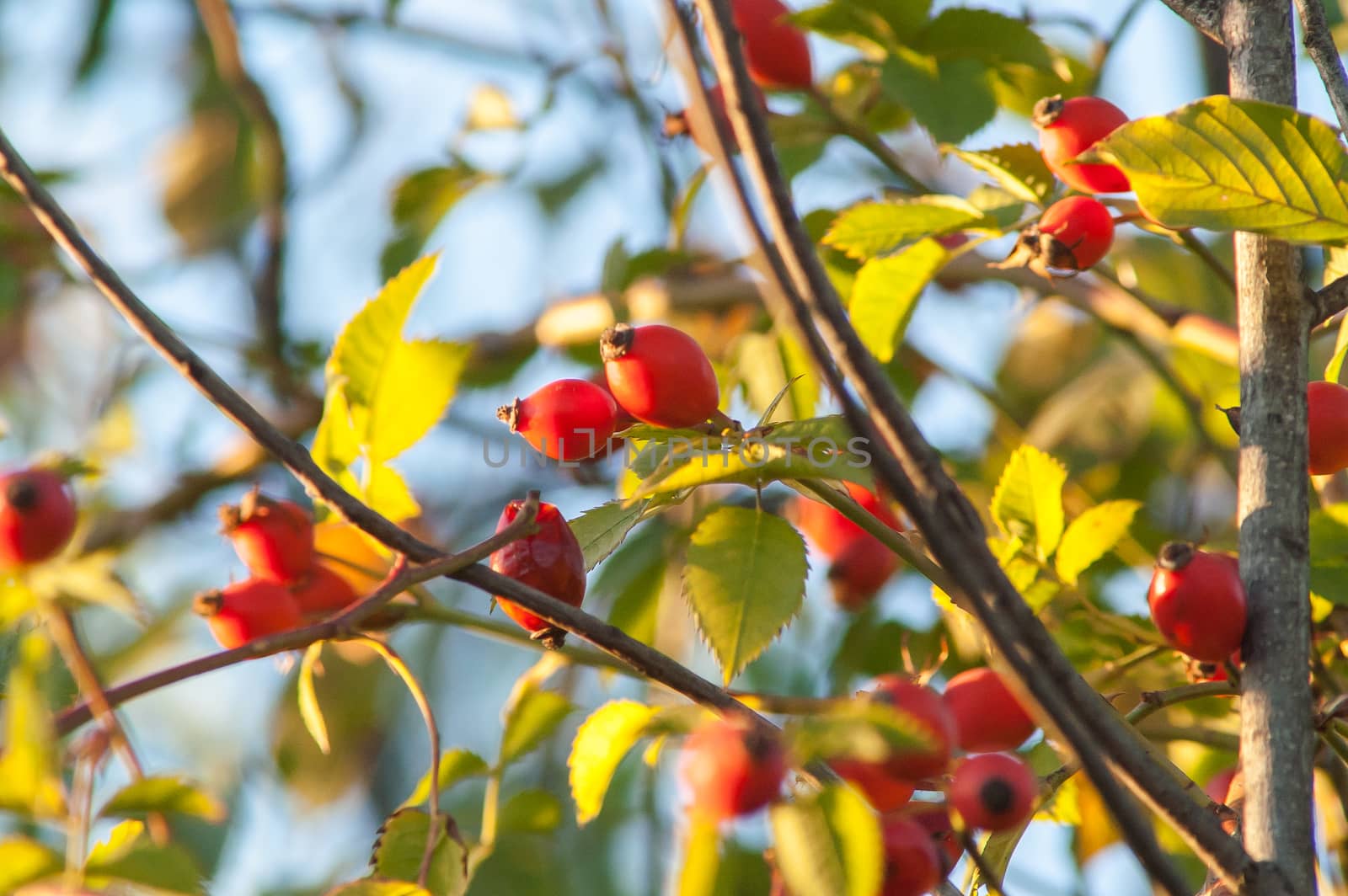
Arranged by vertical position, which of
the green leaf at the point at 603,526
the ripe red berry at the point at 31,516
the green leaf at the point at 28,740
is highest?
the ripe red berry at the point at 31,516

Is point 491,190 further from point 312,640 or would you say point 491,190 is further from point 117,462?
point 312,640

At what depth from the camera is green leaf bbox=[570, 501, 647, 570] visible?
899mm

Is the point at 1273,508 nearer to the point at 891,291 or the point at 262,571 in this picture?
the point at 891,291

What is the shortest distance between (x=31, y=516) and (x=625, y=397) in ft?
1.80

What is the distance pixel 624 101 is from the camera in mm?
2586

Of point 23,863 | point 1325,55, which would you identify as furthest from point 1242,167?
point 23,863

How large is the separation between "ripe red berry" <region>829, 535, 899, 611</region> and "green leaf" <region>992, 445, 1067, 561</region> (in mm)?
596

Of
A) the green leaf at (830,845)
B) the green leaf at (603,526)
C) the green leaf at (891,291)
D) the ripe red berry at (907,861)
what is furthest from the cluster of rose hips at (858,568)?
the green leaf at (830,845)

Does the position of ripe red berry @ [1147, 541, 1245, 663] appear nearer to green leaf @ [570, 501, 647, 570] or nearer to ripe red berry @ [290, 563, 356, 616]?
green leaf @ [570, 501, 647, 570]

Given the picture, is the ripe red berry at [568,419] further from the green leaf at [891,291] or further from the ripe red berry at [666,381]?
the green leaf at [891,291]

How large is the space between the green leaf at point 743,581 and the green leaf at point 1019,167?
44 centimetres

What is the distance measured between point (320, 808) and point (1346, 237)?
2.62m

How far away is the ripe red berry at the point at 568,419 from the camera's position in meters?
0.97

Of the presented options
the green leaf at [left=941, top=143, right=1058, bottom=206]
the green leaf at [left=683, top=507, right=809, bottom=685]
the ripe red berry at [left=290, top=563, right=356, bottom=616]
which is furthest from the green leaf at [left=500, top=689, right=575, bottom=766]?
the green leaf at [left=941, top=143, right=1058, bottom=206]
